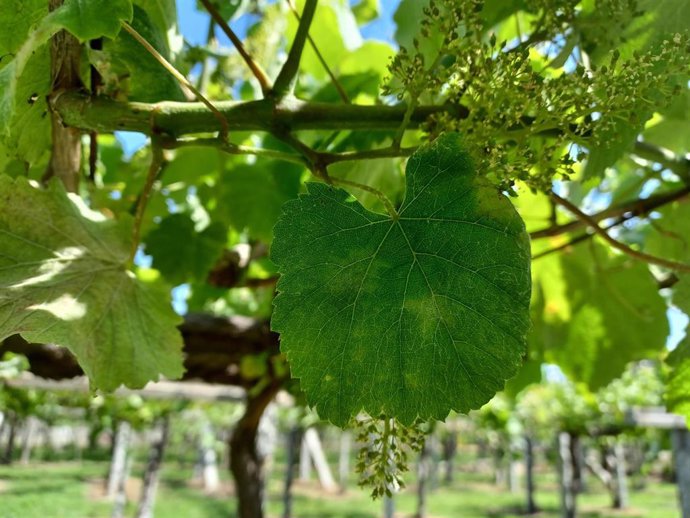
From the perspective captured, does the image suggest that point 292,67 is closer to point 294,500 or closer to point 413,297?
point 413,297

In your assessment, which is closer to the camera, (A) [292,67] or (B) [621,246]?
(A) [292,67]

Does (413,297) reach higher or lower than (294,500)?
higher

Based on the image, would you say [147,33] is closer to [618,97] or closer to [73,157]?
[73,157]

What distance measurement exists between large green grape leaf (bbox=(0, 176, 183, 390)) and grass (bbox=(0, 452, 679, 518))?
11250 millimetres

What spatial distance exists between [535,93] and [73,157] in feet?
1.83

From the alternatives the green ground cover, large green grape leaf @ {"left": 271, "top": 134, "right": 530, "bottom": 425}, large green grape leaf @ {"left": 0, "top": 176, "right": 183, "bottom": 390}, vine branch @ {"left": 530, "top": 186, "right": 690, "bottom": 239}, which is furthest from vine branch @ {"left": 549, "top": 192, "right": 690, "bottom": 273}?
the green ground cover

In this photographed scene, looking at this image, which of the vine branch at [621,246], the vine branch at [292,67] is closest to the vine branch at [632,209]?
the vine branch at [621,246]

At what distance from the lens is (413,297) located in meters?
0.54

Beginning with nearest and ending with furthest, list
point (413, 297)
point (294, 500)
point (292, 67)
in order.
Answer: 1. point (413, 297)
2. point (292, 67)
3. point (294, 500)

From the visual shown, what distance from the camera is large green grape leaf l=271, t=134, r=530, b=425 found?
53 centimetres

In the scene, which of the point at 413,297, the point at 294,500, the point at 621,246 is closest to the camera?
the point at 413,297

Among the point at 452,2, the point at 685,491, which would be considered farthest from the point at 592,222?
the point at 685,491

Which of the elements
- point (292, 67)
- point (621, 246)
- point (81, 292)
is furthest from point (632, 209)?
point (81, 292)

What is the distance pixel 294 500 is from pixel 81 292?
Result: 1813 centimetres
